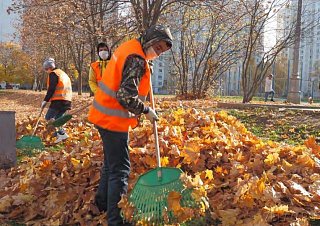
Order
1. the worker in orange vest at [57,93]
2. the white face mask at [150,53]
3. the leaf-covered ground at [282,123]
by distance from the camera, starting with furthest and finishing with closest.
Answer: the leaf-covered ground at [282,123], the worker in orange vest at [57,93], the white face mask at [150,53]

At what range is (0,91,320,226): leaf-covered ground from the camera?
3621 mm

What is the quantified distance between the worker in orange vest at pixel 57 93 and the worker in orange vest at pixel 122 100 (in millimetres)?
4240

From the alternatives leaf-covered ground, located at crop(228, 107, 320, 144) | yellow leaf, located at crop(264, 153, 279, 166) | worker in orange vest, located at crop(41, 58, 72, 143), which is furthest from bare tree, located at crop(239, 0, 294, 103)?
yellow leaf, located at crop(264, 153, 279, 166)

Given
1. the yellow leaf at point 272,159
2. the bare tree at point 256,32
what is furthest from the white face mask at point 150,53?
the bare tree at point 256,32

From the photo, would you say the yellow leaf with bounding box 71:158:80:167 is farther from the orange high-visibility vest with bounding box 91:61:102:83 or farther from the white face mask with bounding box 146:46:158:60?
the orange high-visibility vest with bounding box 91:61:102:83

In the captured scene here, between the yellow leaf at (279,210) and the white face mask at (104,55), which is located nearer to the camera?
the yellow leaf at (279,210)

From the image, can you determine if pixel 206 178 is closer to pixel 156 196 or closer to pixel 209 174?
pixel 209 174

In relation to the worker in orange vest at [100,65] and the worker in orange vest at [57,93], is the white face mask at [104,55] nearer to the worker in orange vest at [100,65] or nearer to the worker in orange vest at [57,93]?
the worker in orange vest at [100,65]

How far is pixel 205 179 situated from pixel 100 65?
3.90 m

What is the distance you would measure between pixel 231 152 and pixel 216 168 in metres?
0.38

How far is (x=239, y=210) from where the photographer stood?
362cm

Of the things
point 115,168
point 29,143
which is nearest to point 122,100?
point 115,168

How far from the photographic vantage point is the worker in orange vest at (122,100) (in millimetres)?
3379

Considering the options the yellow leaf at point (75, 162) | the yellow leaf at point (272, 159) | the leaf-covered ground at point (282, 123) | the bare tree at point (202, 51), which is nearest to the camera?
the yellow leaf at point (272, 159)
